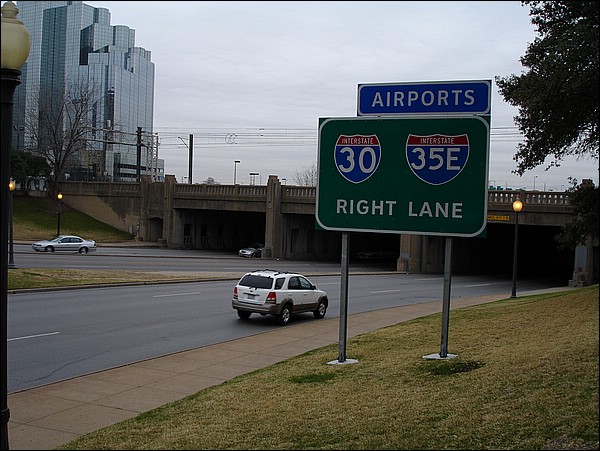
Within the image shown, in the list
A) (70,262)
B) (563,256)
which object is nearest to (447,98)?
(70,262)

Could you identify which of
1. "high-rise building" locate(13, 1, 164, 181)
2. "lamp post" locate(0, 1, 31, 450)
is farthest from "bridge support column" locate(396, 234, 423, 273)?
"lamp post" locate(0, 1, 31, 450)

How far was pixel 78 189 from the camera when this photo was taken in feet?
222

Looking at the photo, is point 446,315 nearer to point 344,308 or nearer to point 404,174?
point 344,308

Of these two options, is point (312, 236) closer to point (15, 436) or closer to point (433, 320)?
point (433, 320)

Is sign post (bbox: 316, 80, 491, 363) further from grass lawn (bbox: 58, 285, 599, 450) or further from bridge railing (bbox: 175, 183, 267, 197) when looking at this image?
bridge railing (bbox: 175, 183, 267, 197)

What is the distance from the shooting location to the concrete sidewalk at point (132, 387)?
359 inches

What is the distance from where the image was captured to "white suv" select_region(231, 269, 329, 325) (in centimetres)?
1991

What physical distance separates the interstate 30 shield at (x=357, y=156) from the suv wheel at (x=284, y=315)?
8.52 meters

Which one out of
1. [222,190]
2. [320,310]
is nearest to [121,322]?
[320,310]

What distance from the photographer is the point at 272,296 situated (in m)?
19.9

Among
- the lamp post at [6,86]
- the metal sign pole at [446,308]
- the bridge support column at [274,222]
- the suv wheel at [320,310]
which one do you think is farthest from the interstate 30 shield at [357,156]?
the bridge support column at [274,222]

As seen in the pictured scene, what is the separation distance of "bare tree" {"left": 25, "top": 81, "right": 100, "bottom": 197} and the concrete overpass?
12.1ft

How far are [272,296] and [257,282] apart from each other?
0.77 metres

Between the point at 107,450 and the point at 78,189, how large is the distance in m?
64.3
